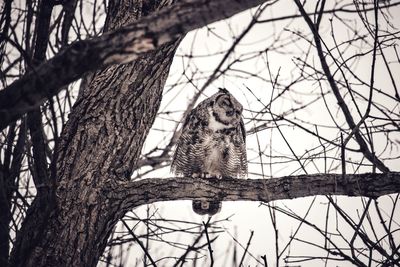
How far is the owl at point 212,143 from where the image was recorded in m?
4.04

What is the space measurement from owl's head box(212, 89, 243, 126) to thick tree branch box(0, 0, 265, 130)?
254cm

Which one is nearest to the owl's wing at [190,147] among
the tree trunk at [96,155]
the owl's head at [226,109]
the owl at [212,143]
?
the owl at [212,143]

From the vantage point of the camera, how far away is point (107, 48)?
154 cm

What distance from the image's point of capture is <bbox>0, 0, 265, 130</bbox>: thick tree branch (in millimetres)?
1521

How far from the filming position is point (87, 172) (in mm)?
2529

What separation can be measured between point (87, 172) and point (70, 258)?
21.0 inches

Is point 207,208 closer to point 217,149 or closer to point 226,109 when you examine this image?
point 217,149

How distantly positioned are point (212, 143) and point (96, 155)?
5.46 ft

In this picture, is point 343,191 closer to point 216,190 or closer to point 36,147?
point 216,190

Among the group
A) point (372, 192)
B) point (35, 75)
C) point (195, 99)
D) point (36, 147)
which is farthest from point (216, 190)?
point (195, 99)

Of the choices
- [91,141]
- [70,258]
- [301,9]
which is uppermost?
[301,9]

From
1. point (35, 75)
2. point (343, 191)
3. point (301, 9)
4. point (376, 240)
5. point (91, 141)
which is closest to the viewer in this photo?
point (35, 75)

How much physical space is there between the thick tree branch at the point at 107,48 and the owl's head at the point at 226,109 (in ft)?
8.32

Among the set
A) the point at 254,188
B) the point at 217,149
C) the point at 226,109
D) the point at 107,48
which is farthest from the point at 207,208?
the point at 107,48
